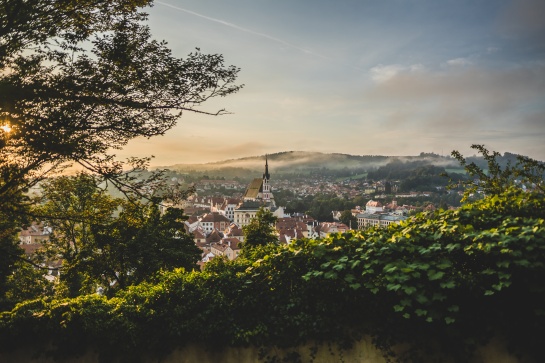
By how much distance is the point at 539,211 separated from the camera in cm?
421

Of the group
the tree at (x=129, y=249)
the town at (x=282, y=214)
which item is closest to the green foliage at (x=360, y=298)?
the tree at (x=129, y=249)

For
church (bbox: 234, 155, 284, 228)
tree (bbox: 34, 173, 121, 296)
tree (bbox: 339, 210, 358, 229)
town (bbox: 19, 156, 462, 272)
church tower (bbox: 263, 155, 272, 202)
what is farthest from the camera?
church tower (bbox: 263, 155, 272, 202)

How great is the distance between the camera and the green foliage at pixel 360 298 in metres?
3.79

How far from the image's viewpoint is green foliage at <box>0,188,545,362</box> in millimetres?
3787

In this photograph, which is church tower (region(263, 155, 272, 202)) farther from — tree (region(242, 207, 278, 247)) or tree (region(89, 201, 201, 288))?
tree (region(89, 201, 201, 288))

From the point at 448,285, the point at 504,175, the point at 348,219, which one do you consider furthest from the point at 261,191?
the point at 448,285

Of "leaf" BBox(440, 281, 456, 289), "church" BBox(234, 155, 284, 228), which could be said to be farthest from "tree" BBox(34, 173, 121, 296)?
"church" BBox(234, 155, 284, 228)

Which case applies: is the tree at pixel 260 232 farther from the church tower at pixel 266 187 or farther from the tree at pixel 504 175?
the church tower at pixel 266 187

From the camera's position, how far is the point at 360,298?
4293 mm

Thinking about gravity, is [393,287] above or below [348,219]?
above

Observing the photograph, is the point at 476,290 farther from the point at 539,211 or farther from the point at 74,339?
the point at 74,339

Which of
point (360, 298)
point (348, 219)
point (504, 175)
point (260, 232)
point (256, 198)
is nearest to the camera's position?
point (360, 298)

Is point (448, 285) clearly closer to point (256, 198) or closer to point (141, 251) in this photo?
point (141, 251)

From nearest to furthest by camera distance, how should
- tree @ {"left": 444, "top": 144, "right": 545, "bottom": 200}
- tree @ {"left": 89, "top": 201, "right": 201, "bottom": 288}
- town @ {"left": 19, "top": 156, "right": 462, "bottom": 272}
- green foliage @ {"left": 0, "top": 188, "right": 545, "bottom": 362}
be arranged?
1. green foliage @ {"left": 0, "top": 188, "right": 545, "bottom": 362}
2. tree @ {"left": 444, "top": 144, "right": 545, "bottom": 200}
3. tree @ {"left": 89, "top": 201, "right": 201, "bottom": 288}
4. town @ {"left": 19, "top": 156, "right": 462, "bottom": 272}
